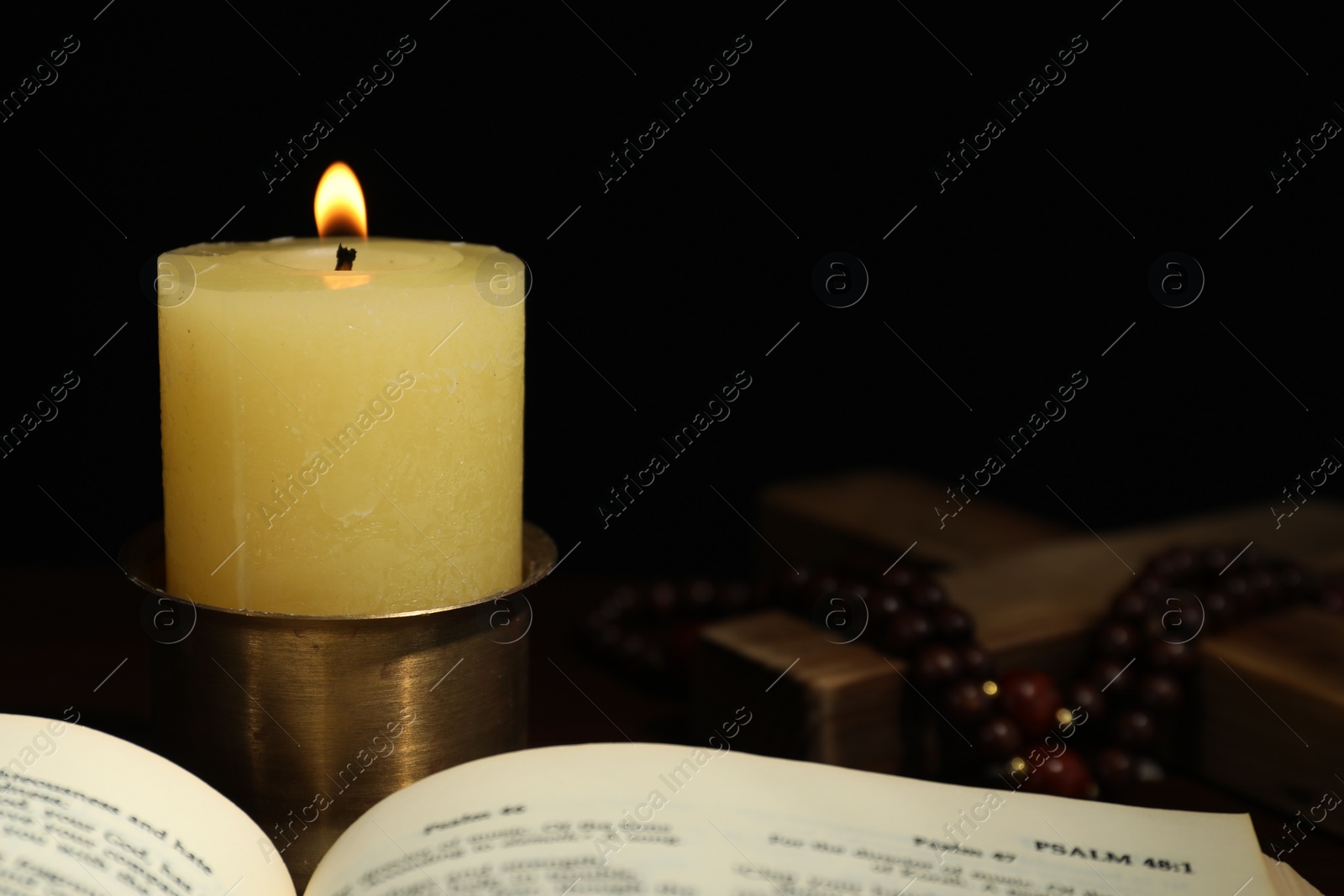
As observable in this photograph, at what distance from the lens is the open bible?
0.56 meters

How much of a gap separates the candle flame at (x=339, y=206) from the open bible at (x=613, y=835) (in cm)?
29

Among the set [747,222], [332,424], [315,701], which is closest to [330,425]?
[332,424]

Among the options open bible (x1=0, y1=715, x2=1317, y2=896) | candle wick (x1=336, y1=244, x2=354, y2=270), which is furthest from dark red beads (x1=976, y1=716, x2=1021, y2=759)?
candle wick (x1=336, y1=244, x2=354, y2=270)

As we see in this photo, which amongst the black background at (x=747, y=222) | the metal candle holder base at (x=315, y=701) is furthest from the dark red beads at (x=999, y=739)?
the black background at (x=747, y=222)

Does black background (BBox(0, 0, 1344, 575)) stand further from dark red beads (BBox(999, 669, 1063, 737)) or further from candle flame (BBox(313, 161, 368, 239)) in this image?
dark red beads (BBox(999, 669, 1063, 737))

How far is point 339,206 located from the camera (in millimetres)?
725

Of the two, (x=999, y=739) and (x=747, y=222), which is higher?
(x=747, y=222)

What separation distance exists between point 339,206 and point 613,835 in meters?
0.37

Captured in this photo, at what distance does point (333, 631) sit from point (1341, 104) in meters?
1.13

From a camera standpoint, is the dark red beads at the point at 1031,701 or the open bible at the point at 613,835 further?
the dark red beads at the point at 1031,701

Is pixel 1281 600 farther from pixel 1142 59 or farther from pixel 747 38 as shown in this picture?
pixel 747 38

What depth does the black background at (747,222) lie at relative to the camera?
3.97 feet

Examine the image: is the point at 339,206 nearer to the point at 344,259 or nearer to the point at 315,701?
the point at 344,259

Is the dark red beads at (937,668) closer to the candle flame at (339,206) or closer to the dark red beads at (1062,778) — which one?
the dark red beads at (1062,778)
